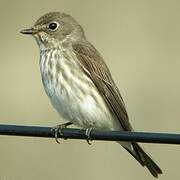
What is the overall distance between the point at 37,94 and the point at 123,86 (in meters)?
1.06

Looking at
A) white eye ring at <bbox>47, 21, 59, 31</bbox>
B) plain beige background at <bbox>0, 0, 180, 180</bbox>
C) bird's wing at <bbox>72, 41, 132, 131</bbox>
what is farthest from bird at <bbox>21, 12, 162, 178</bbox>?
plain beige background at <bbox>0, 0, 180, 180</bbox>

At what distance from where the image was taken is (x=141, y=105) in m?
12.8

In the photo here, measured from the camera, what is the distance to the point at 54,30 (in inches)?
399

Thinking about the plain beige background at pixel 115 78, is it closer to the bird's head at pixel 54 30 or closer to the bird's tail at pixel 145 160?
the bird's head at pixel 54 30

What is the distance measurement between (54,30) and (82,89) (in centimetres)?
100

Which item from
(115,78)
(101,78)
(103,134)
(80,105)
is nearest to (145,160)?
(80,105)

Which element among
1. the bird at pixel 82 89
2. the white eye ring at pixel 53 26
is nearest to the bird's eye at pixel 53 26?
the white eye ring at pixel 53 26

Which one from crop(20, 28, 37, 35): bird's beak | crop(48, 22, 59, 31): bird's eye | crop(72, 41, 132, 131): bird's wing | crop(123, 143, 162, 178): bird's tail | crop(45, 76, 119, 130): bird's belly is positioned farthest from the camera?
crop(48, 22, 59, 31): bird's eye

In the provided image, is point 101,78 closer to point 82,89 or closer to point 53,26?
point 82,89

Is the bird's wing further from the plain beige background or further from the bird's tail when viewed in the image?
the plain beige background

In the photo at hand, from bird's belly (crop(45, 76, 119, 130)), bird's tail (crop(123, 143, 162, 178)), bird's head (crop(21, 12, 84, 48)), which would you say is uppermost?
bird's head (crop(21, 12, 84, 48))

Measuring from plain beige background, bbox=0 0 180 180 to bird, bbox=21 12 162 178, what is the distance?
85.4 inches

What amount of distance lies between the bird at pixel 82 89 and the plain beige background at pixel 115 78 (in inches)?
85.4

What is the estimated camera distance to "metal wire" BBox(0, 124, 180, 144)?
7.17m
